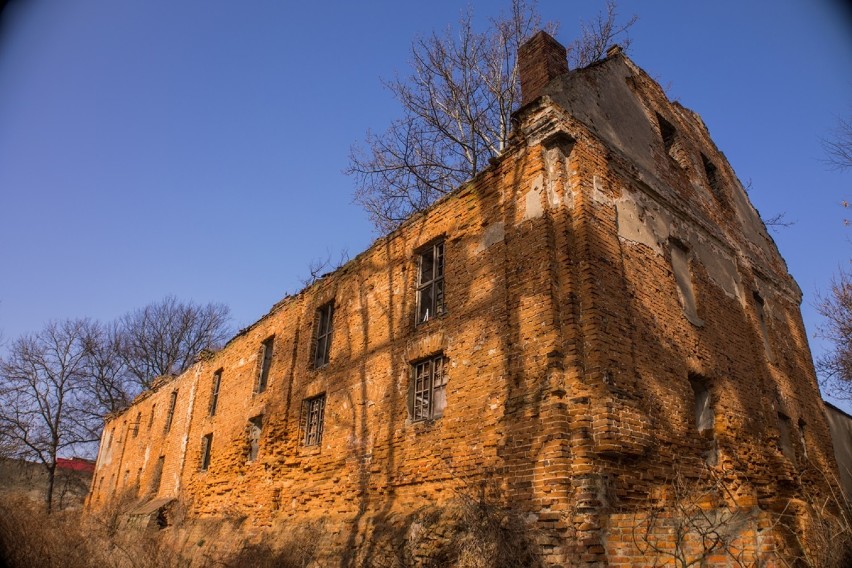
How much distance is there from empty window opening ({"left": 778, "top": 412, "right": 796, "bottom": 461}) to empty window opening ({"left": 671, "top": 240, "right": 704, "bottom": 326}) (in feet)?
10.9

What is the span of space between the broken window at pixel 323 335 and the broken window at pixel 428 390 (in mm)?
3472

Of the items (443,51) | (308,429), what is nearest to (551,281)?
(308,429)

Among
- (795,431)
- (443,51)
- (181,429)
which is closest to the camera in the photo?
(795,431)

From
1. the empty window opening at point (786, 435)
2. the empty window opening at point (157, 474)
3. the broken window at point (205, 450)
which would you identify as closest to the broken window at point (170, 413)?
the empty window opening at point (157, 474)

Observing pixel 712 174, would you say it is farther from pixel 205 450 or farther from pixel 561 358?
pixel 205 450

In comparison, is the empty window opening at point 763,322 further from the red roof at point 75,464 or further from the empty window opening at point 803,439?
the red roof at point 75,464

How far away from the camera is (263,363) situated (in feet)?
47.8

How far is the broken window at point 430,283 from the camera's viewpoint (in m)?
9.64

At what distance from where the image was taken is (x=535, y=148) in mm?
8461

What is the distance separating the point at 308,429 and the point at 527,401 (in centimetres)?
615

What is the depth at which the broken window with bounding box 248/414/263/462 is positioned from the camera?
43.6ft

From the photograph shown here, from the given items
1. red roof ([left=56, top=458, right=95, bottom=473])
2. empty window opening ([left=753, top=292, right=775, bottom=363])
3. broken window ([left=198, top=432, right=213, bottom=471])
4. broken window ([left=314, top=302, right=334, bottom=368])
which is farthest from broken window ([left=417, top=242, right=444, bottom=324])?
red roof ([left=56, top=458, right=95, bottom=473])

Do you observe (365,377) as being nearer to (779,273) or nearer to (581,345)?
(581,345)

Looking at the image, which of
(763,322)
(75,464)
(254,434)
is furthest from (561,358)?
(75,464)
